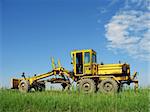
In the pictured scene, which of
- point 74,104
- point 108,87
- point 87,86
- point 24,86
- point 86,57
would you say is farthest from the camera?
point 24,86

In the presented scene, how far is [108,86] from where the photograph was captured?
59.2 feet

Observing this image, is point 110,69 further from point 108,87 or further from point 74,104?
point 74,104

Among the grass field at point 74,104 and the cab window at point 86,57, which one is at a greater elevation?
the cab window at point 86,57

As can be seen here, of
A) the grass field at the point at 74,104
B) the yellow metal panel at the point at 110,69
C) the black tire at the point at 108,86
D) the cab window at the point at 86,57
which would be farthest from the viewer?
the cab window at the point at 86,57

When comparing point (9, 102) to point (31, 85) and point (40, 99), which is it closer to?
point (40, 99)

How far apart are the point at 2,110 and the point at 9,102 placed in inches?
33.6

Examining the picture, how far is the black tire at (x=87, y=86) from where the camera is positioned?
18312 mm

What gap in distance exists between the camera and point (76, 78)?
1988cm

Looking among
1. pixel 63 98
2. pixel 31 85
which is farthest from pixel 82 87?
pixel 63 98

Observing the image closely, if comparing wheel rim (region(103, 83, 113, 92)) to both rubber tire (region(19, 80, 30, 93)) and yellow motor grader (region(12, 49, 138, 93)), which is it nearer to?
yellow motor grader (region(12, 49, 138, 93))

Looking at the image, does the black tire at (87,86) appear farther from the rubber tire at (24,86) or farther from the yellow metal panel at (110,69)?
the rubber tire at (24,86)

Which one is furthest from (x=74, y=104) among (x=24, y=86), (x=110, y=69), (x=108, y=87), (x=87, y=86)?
A: (x=24, y=86)

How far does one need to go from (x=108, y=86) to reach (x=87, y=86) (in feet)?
4.05

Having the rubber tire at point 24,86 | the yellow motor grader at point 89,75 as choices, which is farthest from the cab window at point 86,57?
the rubber tire at point 24,86
